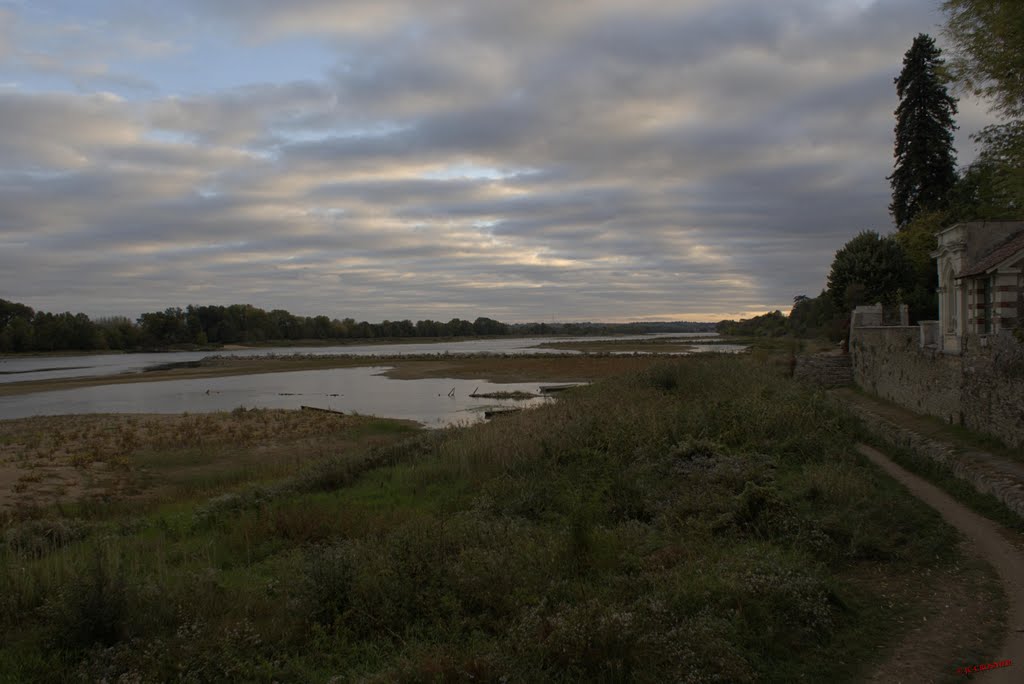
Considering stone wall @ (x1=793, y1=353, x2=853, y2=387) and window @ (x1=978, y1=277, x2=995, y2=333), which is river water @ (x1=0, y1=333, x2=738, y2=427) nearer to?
stone wall @ (x1=793, y1=353, x2=853, y2=387)

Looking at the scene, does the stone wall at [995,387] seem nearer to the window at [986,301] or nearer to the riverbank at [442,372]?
the window at [986,301]

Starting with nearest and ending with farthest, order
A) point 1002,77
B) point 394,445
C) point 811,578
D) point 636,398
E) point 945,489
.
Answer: point 811,578, point 945,489, point 1002,77, point 394,445, point 636,398

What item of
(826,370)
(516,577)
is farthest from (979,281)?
(516,577)

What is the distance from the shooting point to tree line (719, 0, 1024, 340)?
41.2ft

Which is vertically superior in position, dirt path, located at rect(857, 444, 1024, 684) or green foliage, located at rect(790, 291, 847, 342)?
green foliage, located at rect(790, 291, 847, 342)

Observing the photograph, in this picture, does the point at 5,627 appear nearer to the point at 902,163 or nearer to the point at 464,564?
the point at 464,564

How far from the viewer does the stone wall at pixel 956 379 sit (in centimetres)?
1085

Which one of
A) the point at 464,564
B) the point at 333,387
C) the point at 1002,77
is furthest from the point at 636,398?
the point at 333,387

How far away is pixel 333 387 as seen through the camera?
52906 millimetres

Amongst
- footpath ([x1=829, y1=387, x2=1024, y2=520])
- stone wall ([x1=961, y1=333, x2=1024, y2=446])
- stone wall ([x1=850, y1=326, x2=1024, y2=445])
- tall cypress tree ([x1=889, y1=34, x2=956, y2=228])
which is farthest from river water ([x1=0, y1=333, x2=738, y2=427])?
tall cypress tree ([x1=889, y1=34, x2=956, y2=228])

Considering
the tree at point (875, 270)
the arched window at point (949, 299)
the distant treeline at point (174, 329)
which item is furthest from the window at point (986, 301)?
the distant treeline at point (174, 329)

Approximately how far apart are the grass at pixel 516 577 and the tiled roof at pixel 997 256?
5749 millimetres

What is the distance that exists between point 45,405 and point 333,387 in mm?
19510

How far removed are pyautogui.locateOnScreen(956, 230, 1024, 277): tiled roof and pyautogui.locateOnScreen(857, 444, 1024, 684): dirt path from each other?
6725 millimetres
